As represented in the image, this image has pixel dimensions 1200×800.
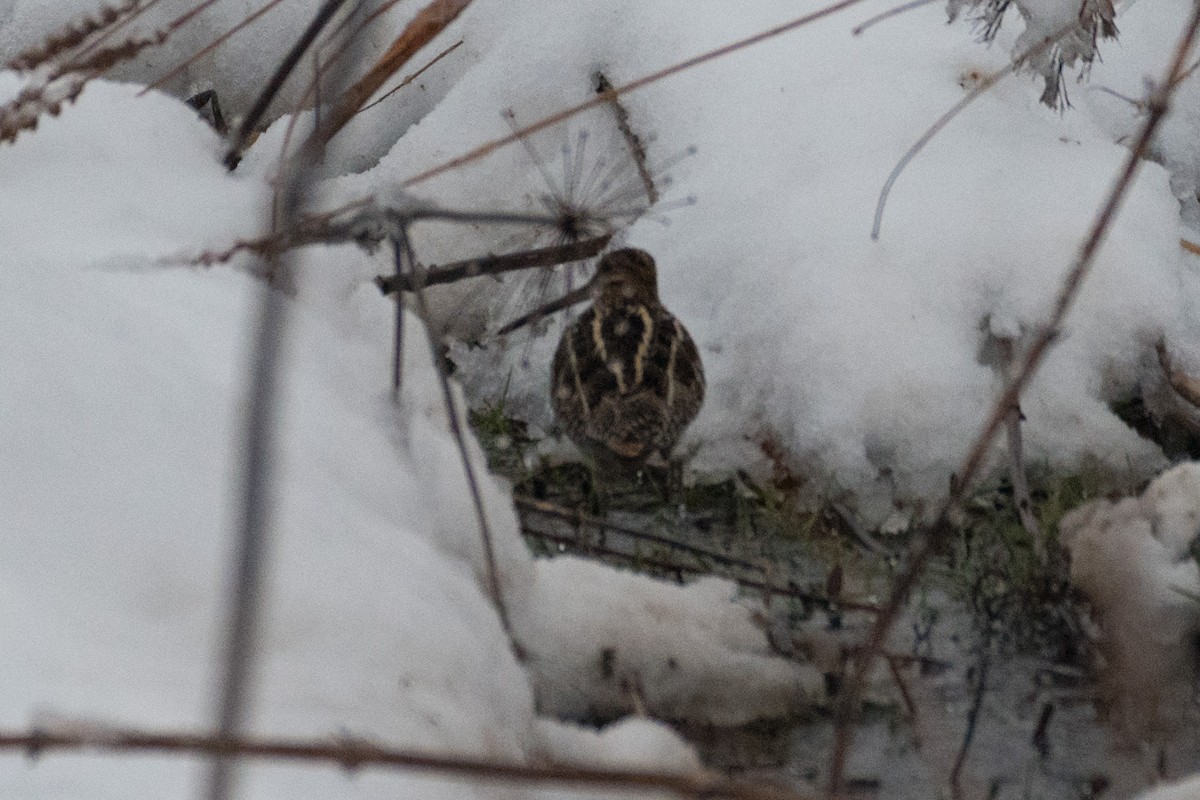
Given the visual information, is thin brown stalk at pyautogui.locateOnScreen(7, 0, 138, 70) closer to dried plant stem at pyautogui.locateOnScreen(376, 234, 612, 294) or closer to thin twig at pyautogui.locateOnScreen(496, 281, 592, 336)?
dried plant stem at pyautogui.locateOnScreen(376, 234, 612, 294)

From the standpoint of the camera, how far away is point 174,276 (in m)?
3.06

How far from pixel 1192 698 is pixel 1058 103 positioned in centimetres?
227

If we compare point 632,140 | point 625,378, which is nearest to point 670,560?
point 625,378

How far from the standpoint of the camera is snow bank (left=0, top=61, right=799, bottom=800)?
203cm

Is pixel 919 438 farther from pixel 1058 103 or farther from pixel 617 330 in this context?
pixel 1058 103

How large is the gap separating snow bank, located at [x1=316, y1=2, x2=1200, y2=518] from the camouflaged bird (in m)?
0.23

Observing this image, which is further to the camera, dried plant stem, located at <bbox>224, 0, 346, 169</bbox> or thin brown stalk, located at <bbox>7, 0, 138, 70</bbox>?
dried plant stem, located at <bbox>224, 0, 346, 169</bbox>

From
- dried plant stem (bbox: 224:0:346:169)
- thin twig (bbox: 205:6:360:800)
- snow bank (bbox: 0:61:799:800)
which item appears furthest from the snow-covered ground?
thin twig (bbox: 205:6:360:800)

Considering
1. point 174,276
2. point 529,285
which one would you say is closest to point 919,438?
point 529,285

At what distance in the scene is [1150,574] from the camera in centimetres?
327

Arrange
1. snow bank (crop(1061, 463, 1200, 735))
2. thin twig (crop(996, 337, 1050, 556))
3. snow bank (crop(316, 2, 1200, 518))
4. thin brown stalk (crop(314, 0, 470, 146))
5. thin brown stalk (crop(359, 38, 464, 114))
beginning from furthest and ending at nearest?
thin brown stalk (crop(359, 38, 464, 114)), thin brown stalk (crop(314, 0, 470, 146)), snow bank (crop(316, 2, 1200, 518)), thin twig (crop(996, 337, 1050, 556)), snow bank (crop(1061, 463, 1200, 735))

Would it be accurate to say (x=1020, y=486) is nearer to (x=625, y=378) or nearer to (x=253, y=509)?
(x=625, y=378)

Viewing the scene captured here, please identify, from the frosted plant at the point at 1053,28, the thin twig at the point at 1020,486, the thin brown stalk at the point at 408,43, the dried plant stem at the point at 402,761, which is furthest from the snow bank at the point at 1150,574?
the thin brown stalk at the point at 408,43

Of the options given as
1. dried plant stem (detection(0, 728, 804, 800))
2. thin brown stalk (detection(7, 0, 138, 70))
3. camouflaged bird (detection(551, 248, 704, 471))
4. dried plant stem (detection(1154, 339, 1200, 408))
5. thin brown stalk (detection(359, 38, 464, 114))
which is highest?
thin brown stalk (detection(7, 0, 138, 70))
